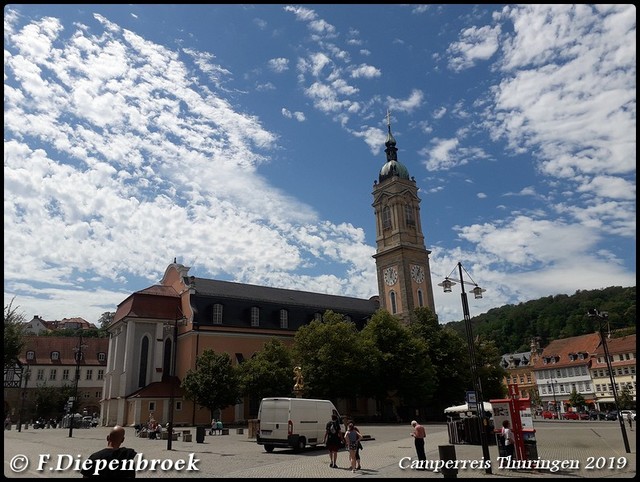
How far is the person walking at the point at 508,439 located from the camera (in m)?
18.0

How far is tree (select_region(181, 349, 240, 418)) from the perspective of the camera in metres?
43.4

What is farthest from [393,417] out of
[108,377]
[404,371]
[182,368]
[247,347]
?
[108,377]

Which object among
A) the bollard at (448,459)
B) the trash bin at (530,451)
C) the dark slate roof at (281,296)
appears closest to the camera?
the bollard at (448,459)

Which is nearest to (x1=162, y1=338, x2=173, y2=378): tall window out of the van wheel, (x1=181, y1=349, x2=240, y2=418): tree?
(x1=181, y1=349, x2=240, y2=418): tree

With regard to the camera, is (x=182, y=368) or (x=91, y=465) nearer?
(x=91, y=465)

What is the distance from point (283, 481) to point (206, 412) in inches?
1561

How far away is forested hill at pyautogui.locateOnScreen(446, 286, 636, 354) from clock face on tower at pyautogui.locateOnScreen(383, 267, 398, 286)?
43433mm

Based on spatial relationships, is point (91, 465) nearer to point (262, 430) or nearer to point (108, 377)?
point (262, 430)

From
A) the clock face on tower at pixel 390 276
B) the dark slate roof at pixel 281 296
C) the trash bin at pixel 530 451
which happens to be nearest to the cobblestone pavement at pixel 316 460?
the trash bin at pixel 530 451

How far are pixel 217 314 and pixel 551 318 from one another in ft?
321

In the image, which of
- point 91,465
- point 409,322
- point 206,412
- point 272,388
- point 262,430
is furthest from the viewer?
point 409,322

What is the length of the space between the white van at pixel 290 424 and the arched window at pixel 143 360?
3252cm

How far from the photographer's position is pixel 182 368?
53.3 m

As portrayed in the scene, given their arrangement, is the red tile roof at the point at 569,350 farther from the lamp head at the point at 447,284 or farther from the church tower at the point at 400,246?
the lamp head at the point at 447,284
